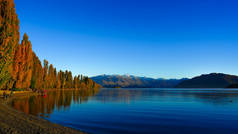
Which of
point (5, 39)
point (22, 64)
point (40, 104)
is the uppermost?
point (5, 39)

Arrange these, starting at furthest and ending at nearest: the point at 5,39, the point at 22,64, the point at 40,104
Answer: the point at 22,64 → the point at 5,39 → the point at 40,104

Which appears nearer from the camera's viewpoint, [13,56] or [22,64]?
[13,56]

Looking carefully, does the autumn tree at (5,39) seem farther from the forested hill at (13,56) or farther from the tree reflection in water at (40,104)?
the tree reflection in water at (40,104)

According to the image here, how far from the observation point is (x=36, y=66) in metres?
76.2

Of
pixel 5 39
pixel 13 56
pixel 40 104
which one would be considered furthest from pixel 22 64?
pixel 40 104

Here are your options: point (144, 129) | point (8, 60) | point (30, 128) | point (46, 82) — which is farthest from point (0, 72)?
point (46, 82)

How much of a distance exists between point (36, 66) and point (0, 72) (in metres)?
44.7

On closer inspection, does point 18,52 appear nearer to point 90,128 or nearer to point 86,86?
point 90,128

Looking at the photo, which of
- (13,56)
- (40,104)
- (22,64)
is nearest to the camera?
(40,104)

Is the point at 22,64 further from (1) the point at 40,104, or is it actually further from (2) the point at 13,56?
(1) the point at 40,104

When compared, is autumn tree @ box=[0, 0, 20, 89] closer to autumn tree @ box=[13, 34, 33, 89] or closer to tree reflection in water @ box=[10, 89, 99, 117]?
tree reflection in water @ box=[10, 89, 99, 117]

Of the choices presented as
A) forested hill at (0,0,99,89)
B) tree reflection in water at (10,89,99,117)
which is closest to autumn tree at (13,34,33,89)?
forested hill at (0,0,99,89)

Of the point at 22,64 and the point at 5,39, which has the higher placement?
the point at 5,39

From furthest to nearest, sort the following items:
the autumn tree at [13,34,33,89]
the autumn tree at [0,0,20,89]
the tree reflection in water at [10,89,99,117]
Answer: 1. the autumn tree at [13,34,33,89]
2. the autumn tree at [0,0,20,89]
3. the tree reflection in water at [10,89,99,117]
